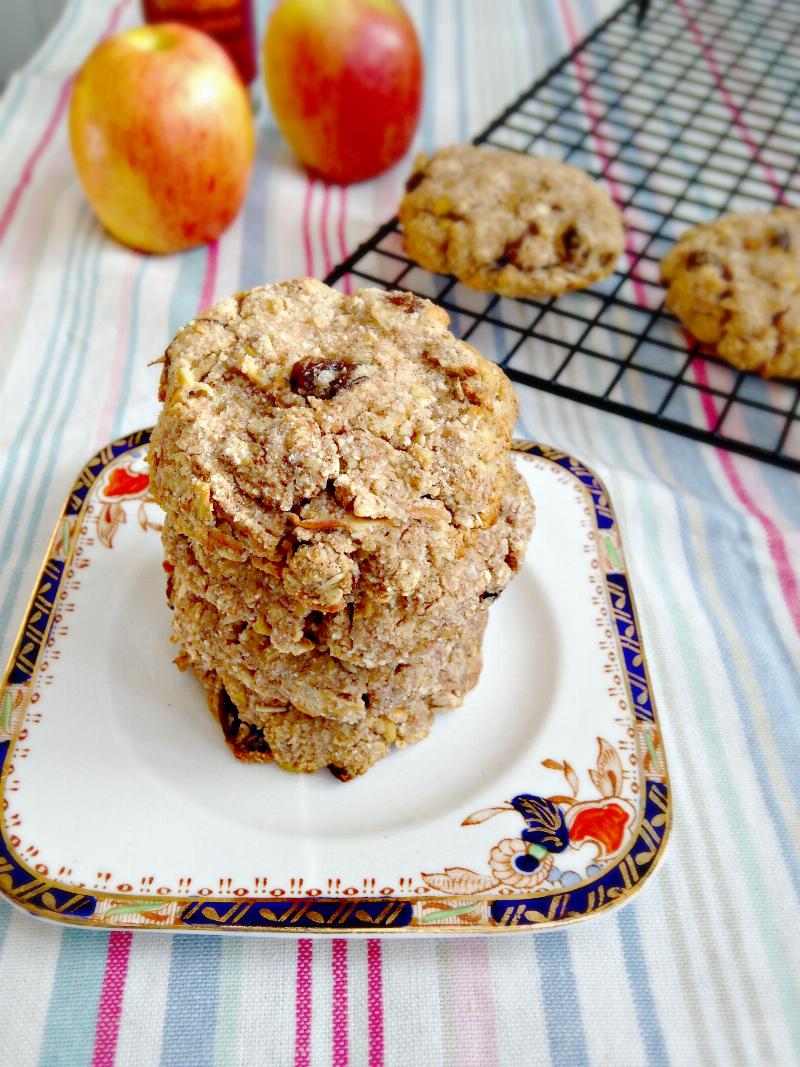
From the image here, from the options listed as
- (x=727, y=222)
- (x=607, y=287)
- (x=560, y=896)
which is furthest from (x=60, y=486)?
(x=727, y=222)

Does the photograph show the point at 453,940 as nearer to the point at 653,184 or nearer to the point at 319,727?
the point at 319,727

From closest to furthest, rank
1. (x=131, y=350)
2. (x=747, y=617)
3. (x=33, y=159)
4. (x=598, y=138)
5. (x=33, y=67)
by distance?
(x=747, y=617), (x=131, y=350), (x=33, y=159), (x=598, y=138), (x=33, y=67)

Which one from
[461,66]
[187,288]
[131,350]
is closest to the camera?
[131,350]

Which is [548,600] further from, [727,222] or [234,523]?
[727,222]

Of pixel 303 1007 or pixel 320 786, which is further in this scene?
pixel 320 786

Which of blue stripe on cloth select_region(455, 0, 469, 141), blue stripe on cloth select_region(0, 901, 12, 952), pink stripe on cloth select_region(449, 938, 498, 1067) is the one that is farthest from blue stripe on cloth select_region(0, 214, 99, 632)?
blue stripe on cloth select_region(455, 0, 469, 141)

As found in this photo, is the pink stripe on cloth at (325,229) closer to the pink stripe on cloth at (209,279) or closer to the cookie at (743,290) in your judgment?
the pink stripe on cloth at (209,279)

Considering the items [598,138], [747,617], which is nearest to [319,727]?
[747,617]
